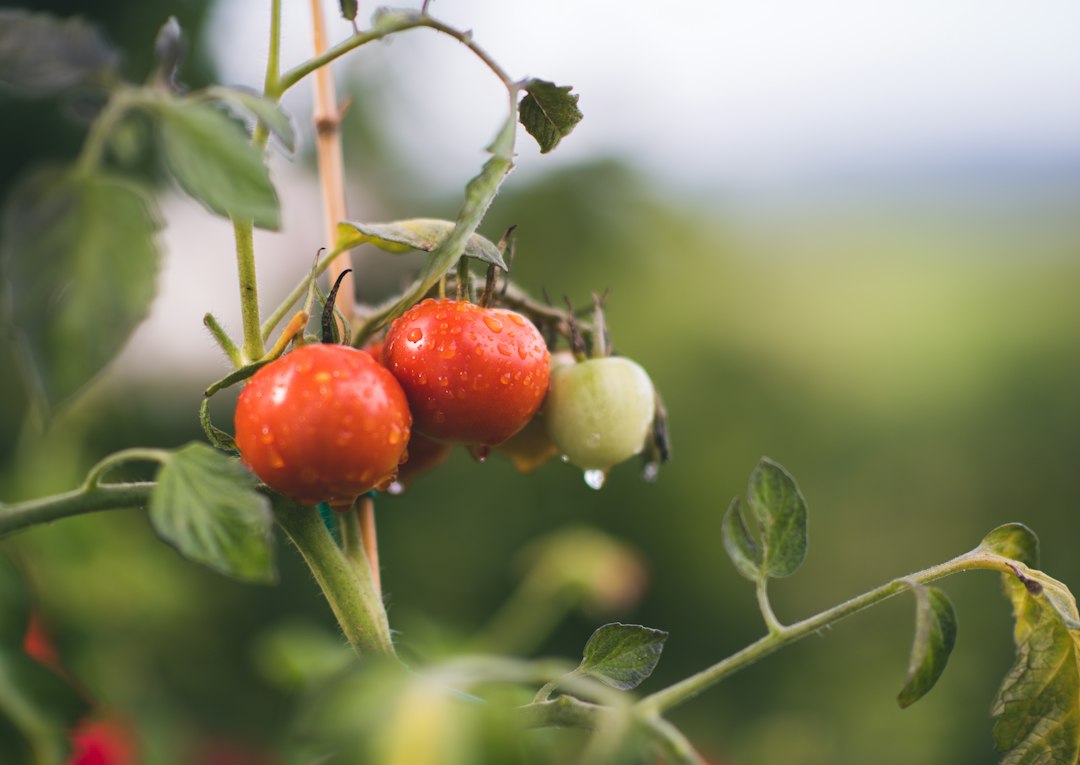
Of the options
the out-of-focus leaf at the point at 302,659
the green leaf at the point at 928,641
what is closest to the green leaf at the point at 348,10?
the green leaf at the point at 928,641

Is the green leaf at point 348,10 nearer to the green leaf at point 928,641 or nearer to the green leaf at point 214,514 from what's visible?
the green leaf at point 214,514

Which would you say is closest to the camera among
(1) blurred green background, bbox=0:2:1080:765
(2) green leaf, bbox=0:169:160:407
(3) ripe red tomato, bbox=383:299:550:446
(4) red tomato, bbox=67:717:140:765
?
(2) green leaf, bbox=0:169:160:407

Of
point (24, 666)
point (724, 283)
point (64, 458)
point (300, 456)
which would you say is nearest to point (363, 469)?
point (300, 456)

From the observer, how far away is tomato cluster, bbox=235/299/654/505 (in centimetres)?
32

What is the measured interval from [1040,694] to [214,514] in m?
0.31

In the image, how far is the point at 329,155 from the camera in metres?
0.46

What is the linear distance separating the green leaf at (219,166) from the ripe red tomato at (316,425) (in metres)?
0.07

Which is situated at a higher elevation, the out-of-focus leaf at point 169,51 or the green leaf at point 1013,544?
the out-of-focus leaf at point 169,51

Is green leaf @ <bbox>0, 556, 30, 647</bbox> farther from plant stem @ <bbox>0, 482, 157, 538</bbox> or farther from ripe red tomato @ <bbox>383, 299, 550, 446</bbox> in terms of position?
ripe red tomato @ <bbox>383, 299, 550, 446</bbox>

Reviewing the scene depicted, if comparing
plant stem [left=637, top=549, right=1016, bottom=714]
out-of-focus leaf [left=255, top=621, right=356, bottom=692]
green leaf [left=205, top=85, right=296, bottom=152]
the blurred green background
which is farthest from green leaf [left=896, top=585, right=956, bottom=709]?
the blurred green background

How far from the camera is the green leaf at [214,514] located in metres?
0.27

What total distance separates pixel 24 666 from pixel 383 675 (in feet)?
0.52

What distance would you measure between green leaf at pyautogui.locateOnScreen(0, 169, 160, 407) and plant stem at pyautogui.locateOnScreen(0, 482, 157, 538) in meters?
0.05

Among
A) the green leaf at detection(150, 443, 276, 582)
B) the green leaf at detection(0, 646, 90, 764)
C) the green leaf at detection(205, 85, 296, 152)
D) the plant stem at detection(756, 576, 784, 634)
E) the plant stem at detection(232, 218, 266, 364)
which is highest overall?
the green leaf at detection(205, 85, 296, 152)
